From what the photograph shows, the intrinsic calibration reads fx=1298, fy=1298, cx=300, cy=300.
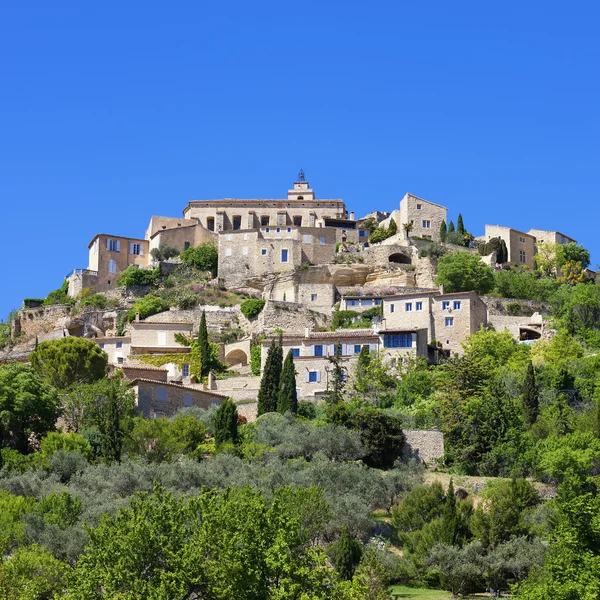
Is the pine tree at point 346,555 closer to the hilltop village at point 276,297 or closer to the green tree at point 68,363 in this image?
the hilltop village at point 276,297

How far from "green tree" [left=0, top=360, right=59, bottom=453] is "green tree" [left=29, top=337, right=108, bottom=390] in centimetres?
586

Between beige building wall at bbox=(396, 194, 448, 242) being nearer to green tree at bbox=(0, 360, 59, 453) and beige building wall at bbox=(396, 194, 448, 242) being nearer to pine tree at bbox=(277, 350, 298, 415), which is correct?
pine tree at bbox=(277, 350, 298, 415)

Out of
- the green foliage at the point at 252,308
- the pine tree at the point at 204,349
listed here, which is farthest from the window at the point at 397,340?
the green foliage at the point at 252,308

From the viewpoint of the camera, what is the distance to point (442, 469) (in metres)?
58.2

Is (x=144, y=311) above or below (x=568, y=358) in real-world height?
above

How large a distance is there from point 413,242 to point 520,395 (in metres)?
30.6

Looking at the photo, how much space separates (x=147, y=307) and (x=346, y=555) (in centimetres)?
4092

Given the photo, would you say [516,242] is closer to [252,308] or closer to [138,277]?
[252,308]

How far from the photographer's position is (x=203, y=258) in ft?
300

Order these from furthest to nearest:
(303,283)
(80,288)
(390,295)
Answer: (80,288) → (303,283) → (390,295)

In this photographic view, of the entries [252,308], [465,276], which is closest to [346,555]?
[252,308]

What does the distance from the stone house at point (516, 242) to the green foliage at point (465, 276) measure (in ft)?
37.9

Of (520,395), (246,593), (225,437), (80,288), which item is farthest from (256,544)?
(80,288)

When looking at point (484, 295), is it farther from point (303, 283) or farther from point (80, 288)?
point (80, 288)
